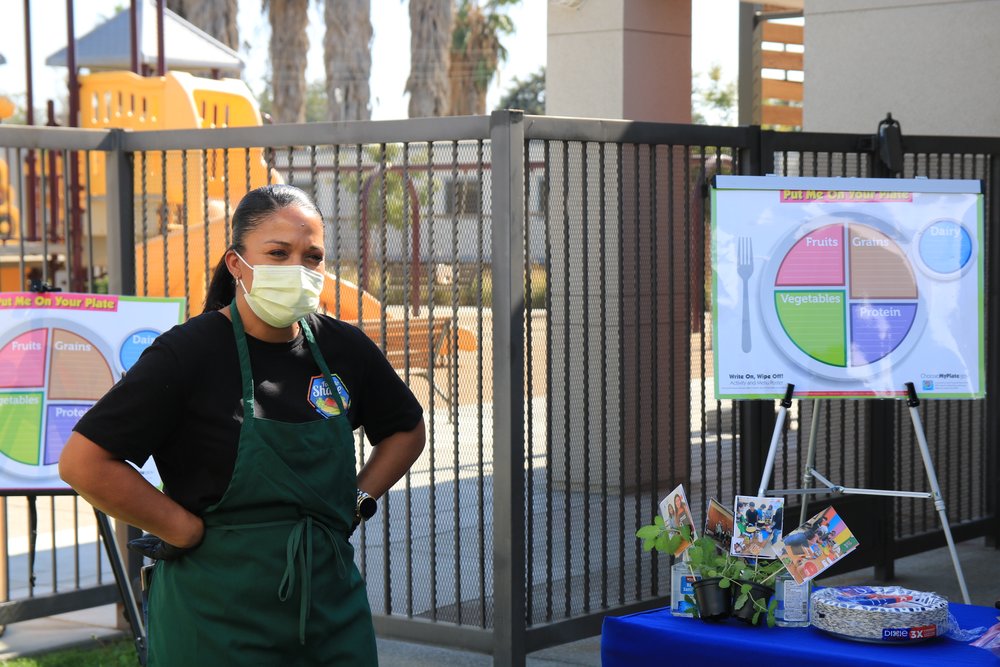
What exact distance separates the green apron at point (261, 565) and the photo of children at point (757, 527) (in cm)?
156

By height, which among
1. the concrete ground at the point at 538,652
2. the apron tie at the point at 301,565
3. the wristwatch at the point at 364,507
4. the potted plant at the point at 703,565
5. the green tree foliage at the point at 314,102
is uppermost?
the green tree foliage at the point at 314,102

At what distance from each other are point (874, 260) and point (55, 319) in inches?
130

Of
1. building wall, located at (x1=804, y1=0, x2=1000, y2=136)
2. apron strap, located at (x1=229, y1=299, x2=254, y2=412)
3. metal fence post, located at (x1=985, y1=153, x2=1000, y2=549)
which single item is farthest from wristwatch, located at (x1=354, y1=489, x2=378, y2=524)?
building wall, located at (x1=804, y1=0, x2=1000, y2=136)

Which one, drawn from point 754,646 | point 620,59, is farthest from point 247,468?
point 620,59

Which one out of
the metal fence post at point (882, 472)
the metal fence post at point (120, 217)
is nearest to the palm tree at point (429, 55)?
the metal fence post at point (882, 472)

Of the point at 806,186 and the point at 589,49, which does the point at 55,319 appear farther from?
the point at 589,49

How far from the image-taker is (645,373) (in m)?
6.93

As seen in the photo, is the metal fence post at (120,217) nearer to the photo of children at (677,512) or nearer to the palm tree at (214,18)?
the photo of children at (677,512)

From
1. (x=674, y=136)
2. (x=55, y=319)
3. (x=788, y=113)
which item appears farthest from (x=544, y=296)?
(x=788, y=113)

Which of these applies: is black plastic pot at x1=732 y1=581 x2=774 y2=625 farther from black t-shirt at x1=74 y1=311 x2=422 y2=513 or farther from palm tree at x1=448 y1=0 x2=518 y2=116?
palm tree at x1=448 y1=0 x2=518 y2=116

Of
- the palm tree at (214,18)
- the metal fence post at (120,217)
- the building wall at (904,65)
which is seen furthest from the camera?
the palm tree at (214,18)

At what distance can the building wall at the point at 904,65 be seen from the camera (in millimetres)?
7785

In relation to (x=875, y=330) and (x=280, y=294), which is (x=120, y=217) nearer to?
(x=875, y=330)

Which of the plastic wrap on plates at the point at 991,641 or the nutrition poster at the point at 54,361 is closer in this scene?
the plastic wrap on plates at the point at 991,641
